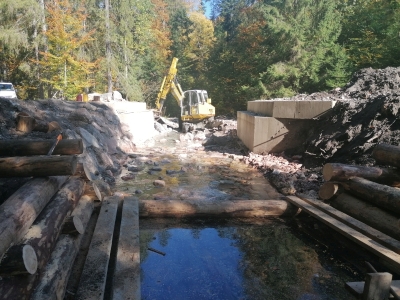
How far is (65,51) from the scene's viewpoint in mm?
18797

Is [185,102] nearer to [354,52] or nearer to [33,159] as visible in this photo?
[354,52]

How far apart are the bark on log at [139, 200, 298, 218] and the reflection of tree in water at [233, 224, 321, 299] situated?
318 millimetres

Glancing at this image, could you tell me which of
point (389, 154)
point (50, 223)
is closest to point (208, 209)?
point (50, 223)

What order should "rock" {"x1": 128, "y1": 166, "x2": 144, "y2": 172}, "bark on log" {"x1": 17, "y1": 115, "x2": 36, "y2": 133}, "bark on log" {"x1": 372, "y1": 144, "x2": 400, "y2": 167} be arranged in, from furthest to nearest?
"rock" {"x1": 128, "y1": 166, "x2": 144, "y2": 172}
"bark on log" {"x1": 17, "y1": 115, "x2": 36, "y2": 133}
"bark on log" {"x1": 372, "y1": 144, "x2": 400, "y2": 167}

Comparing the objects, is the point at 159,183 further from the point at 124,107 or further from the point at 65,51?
the point at 65,51

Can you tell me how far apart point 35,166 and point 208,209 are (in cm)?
283

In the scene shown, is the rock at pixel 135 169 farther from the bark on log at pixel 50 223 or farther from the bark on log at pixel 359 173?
the bark on log at pixel 359 173

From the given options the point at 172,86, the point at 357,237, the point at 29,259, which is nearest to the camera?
the point at 29,259

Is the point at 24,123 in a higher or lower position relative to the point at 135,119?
higher

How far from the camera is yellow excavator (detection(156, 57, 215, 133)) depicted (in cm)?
2044

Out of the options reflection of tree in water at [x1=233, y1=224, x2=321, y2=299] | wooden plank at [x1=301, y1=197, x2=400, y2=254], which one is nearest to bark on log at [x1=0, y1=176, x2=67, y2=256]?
reflection of tree in water at [x1=233, y1=224, x2=321, y2=299]

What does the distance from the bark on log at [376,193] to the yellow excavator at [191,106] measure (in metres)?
16.0

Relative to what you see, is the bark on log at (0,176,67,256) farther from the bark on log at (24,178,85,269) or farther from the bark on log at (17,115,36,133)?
the bark on log at (17,115,36,133)

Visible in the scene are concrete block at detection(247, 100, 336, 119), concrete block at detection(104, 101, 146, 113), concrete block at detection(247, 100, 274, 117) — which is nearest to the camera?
concrete block at detection(247, 100, 336, 119)
